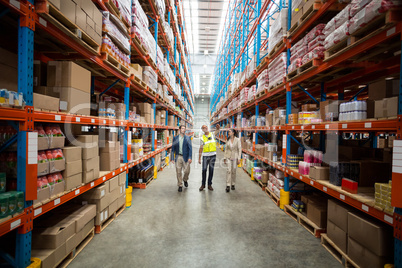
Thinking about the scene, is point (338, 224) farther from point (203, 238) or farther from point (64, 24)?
point (64, 24)

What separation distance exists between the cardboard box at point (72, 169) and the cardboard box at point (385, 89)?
14.5ft

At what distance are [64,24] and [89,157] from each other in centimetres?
182

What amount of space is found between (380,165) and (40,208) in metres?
4.55

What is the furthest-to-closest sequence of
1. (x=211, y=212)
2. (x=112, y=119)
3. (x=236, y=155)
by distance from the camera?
(x=236, y=155)
(x=211, y=212)
(x=112, y=119)

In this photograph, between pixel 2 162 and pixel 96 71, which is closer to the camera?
pixel 2 162

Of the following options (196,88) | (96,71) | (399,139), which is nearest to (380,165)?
(399,139)

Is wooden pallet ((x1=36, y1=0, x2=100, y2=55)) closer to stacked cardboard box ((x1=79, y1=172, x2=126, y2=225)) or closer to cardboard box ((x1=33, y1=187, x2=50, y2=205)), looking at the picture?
cardboard box ((x1=33, y1=187, x2=50, y2=205))

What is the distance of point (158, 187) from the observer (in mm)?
6305

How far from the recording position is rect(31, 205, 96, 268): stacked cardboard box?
7.79 feet

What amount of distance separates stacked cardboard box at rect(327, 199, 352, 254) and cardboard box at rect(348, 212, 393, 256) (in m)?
0.17

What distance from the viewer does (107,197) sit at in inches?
145

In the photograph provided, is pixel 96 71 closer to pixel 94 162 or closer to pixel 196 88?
pixel 94 162

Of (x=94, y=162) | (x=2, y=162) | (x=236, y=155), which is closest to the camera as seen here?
(x=2, y=162)

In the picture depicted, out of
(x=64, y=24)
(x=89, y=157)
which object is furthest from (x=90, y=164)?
(x=64, y=24)
